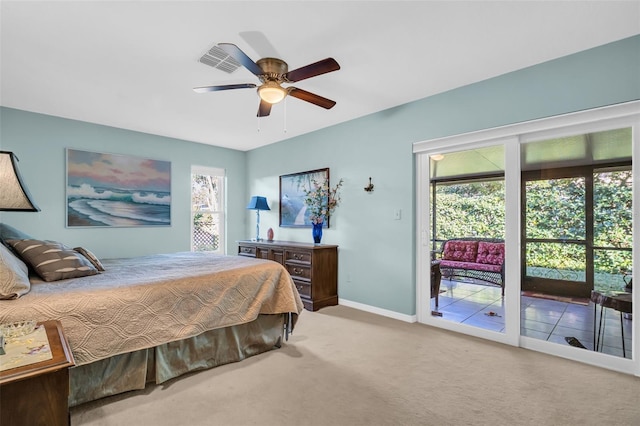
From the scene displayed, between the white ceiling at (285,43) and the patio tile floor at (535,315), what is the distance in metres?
2.12

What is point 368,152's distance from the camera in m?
4.06

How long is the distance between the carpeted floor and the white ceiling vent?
243 centimetres

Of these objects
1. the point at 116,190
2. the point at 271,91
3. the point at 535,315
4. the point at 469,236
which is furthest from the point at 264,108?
the point at 535,315

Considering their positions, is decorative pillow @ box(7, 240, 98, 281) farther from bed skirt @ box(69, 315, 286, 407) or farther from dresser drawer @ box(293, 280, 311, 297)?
dresser drawer @ box(293, 280, 311, 297)

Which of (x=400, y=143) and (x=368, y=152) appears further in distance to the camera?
(x=368, y=152)

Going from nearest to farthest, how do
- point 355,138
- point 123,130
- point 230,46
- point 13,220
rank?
point 230,46 → point 13,220 → point 355,138 → point 123,130

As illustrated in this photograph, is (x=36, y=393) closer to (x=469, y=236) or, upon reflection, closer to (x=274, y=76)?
(x=274, y=76)

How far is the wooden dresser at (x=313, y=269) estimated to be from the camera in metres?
4.07

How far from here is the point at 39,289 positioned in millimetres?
1895

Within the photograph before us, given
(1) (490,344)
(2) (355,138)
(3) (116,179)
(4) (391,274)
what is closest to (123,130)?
(3) (116,179)

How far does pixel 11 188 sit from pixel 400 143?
3335 millimetres

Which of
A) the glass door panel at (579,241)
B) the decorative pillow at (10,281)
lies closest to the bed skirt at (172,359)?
the decorative pillow at (10,281)

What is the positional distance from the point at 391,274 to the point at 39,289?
10.4ft

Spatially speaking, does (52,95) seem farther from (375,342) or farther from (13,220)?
(375,342)
